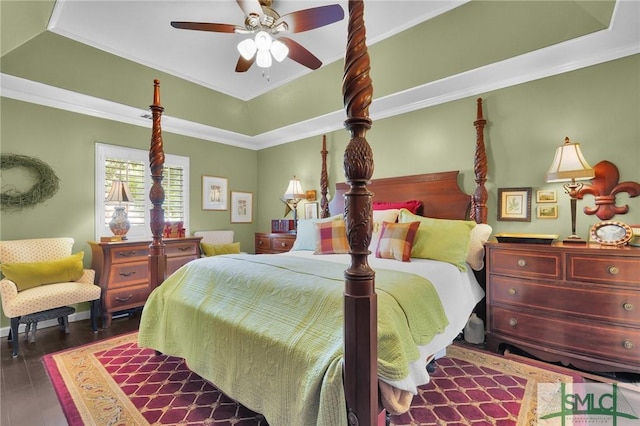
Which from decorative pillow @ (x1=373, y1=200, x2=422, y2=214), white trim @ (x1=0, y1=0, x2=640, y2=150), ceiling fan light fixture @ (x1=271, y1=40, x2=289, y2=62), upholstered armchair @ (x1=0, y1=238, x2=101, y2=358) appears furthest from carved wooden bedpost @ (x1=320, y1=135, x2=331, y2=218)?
upholstered armchair @ (x1=0, y1=238, x2=101, y2=358)

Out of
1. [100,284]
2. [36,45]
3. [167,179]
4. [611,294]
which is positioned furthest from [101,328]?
[611,294]

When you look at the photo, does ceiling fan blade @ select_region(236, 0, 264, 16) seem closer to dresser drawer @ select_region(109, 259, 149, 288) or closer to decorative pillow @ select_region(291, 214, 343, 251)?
decorative pillow @ select_region(291, 214, 343, 251)

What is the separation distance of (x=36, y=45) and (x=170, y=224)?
2.30 meters

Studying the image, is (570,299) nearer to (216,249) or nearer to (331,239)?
(331,239)

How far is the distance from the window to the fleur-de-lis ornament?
4444mm

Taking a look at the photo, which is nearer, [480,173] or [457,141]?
[480,173]

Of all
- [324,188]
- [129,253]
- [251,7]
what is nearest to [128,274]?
[129,253]

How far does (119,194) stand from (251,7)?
2665mm

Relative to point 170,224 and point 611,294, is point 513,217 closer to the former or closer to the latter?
point 611,294

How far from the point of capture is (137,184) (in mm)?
4039

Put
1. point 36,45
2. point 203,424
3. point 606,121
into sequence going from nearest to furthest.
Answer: point 203,424 → point 606,121 → point 36,45

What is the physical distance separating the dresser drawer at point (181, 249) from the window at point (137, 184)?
500 mm

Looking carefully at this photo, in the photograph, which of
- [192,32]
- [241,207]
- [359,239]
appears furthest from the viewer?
[241,207]

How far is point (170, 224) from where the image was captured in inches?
164
